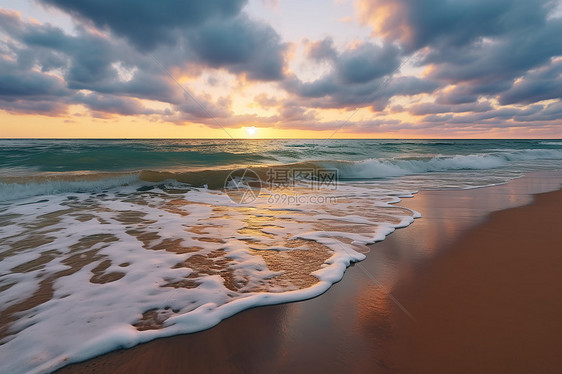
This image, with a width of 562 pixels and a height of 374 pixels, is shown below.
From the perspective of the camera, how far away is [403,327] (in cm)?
216

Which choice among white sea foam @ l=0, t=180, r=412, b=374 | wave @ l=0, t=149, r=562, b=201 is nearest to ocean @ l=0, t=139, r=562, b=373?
white sea foam @ l=0, t=180, r=412, b=374

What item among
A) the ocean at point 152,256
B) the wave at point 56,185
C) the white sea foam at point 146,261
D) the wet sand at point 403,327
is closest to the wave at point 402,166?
the ocean at point 152,256

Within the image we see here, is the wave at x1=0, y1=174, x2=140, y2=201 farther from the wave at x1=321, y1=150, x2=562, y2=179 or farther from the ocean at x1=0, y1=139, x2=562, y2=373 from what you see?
the wave at x1=321, y1=150, x2=562, y2=179

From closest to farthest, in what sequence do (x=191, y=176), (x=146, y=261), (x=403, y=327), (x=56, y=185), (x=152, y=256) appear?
(x=403, y=327) → (x=146, y=261) → (x=152, y=256) → (x=56, y=185) → (x=191, y=176)

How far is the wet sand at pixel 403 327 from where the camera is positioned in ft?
5.94

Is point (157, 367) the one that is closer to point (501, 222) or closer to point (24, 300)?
point (24, 300)

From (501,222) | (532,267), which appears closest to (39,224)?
(532,267)

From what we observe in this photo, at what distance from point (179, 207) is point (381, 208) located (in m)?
4.97

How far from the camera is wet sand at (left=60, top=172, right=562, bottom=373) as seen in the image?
1.81 metres

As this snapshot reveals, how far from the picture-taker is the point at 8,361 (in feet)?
6.22

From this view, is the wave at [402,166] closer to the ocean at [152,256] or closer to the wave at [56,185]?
the ocean at [152,256]

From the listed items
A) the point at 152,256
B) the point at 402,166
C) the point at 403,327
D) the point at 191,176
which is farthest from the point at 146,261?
the point at 402,166

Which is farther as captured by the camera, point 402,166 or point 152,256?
point 402,166

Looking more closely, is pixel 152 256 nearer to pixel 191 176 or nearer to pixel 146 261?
pixel 146 261
